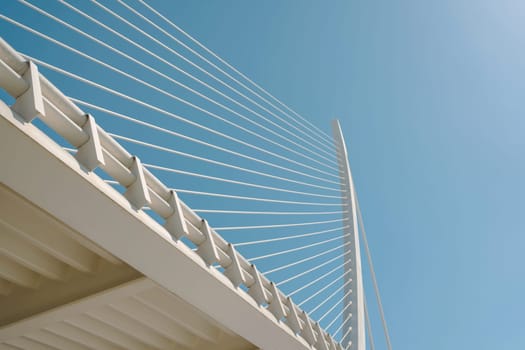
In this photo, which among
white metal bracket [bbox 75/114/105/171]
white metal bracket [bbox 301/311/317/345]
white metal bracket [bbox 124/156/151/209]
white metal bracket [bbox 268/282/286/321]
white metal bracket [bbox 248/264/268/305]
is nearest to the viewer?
white metal bracket [bbox 75/114/105/171]

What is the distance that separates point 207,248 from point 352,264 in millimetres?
6534

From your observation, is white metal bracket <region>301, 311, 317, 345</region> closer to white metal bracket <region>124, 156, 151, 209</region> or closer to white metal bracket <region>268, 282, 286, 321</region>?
white metal bracket <region>268, 282, 286, 321</region>

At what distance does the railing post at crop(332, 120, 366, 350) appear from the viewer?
973 centimetres

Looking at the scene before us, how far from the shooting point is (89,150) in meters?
3.97

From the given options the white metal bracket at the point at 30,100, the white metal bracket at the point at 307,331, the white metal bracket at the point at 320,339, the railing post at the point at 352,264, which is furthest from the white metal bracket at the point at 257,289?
the railing post at the point at 352,264

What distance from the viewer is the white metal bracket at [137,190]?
4430 mm

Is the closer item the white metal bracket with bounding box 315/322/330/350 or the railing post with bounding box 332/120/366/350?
the white metal bracket with bounding box 315/322/330/350

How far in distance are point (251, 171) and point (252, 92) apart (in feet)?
8.54

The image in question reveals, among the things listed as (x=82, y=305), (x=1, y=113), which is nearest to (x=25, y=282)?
(x=82, y=305)

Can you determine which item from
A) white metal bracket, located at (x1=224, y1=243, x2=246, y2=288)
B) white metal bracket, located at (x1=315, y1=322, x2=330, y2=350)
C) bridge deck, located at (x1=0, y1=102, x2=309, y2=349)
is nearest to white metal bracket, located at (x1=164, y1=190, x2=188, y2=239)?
bridge deck, located at (x1=0, y1=102, x2=309, y2=349)

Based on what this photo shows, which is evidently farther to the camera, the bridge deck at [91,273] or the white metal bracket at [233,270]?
the white metal bracket at [233,270]

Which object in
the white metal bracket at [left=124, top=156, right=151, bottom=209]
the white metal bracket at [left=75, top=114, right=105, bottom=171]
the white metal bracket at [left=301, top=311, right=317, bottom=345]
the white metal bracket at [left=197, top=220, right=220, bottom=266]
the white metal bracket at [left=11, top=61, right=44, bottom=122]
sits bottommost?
the white metal bracket at [left=301, top=311, right=317, bottom=345]

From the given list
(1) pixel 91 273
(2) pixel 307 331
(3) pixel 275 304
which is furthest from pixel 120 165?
(2) pixel 307 331

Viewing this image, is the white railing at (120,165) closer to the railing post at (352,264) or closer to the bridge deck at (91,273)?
the bridge deck at (91,273)
